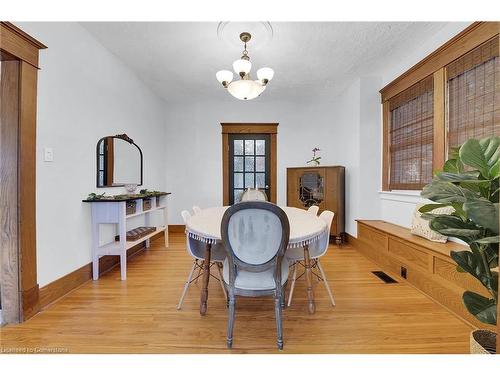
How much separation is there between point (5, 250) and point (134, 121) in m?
2.38

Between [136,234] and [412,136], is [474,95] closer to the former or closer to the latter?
[412,136]

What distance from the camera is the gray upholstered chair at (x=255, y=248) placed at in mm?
1498

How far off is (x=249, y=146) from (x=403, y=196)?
2.87 meters

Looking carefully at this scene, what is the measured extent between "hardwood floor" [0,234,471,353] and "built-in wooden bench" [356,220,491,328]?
0.31 ft

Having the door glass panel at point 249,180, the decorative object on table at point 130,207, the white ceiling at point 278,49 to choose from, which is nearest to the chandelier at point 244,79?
the white ceiling at point 278,49

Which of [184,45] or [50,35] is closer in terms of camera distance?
[50,35]

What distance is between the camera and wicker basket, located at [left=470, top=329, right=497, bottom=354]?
107 cm

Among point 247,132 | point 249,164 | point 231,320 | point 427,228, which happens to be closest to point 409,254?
point 427,228

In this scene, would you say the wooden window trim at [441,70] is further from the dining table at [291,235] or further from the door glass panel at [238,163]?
the door glass panel at [238,163]

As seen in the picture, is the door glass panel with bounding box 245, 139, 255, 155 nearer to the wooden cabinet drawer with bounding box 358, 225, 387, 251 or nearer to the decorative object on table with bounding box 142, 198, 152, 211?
the decorative object on table with bounding box 142, 198, 152, 211

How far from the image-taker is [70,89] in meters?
2.39

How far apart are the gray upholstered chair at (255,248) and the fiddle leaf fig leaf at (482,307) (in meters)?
0.86
